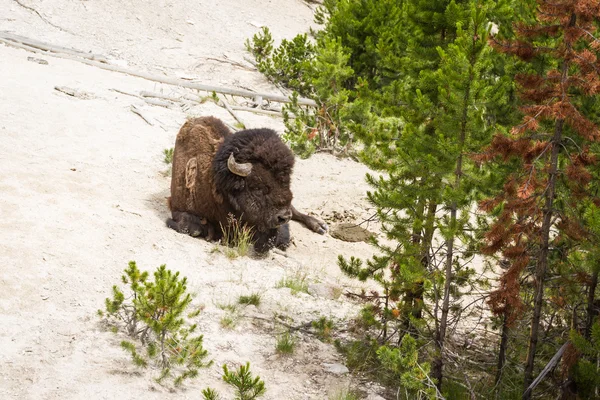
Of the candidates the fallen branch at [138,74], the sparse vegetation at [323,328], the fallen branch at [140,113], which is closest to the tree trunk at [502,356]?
the sparse vegetation at [323,328]

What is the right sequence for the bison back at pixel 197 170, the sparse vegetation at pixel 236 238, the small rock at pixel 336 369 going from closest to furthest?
the small rock at pixel 336 369 → the sparse vegetation at pixel 236 238 → the bison back at pixel 197 170

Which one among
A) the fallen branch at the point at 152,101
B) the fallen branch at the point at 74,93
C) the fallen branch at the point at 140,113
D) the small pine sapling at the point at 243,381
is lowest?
the small pine sapling at the point at 243,381

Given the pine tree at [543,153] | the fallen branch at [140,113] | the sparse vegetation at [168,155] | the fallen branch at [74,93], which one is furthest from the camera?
the fallen branch at [74,93]

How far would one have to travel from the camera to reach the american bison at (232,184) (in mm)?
9336

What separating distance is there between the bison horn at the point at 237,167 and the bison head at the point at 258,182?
8 cm

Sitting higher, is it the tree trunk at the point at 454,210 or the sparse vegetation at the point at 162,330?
the tree trunk at the point at 454,210

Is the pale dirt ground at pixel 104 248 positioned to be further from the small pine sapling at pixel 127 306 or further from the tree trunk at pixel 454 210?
the tree trunk at pixel 454 210

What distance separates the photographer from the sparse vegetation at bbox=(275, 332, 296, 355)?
6.38 m

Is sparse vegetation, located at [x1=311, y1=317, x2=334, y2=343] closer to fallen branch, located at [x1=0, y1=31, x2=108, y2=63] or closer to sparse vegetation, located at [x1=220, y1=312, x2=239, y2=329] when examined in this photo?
sparse vegetation, located at [x1=220, y1=312, x2=239, y2=329]

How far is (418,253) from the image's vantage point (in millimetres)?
6039

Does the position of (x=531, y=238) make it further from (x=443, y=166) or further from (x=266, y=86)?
(x=266, y=86)

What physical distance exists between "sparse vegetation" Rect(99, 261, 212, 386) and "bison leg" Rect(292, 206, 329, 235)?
16.4 feet

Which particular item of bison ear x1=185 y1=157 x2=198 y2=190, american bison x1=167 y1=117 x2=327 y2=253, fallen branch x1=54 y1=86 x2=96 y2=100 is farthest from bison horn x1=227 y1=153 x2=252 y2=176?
fallen branch x1=54 y1=86 x2=96 y2=100

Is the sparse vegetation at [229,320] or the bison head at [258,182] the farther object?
the bison head at [258,182]
